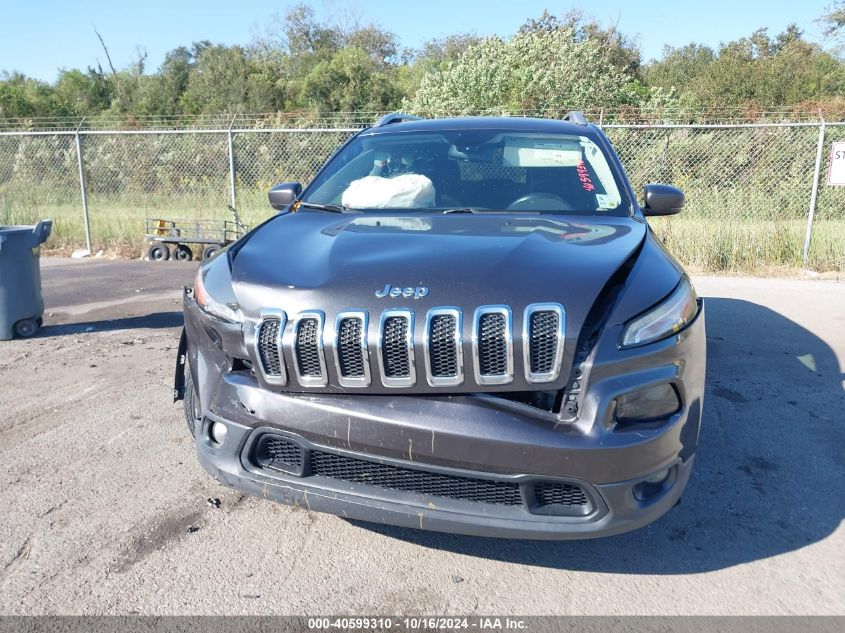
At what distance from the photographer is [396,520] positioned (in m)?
2.44

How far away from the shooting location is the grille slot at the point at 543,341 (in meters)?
2.35

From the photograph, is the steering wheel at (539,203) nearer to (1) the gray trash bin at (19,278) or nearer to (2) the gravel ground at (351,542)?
(2) the gravel ground at (351,542)

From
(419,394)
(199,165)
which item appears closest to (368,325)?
(419,394)

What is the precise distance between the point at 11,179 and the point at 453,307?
1462cm

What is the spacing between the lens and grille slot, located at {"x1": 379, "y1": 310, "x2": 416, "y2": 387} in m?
2.38

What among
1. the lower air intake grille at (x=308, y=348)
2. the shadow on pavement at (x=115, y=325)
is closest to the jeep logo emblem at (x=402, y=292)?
the lower air intake grille at (x=308, y=348)

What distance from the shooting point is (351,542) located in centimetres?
294

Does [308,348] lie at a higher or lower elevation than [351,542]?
higher

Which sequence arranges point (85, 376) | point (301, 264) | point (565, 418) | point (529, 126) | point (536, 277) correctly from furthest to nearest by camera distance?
1. point (85, 376)
2. point (529, 126)
3. point (301, 264)
4. point (536, 277)
5. point (565, 418)

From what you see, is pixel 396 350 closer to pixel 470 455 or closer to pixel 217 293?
pixel 470 455

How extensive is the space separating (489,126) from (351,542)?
263 centimetres

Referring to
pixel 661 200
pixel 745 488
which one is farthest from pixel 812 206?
pixel 745 488

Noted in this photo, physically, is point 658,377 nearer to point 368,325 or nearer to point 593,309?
point 593,309

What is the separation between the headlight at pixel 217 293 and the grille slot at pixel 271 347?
154 millimetres
